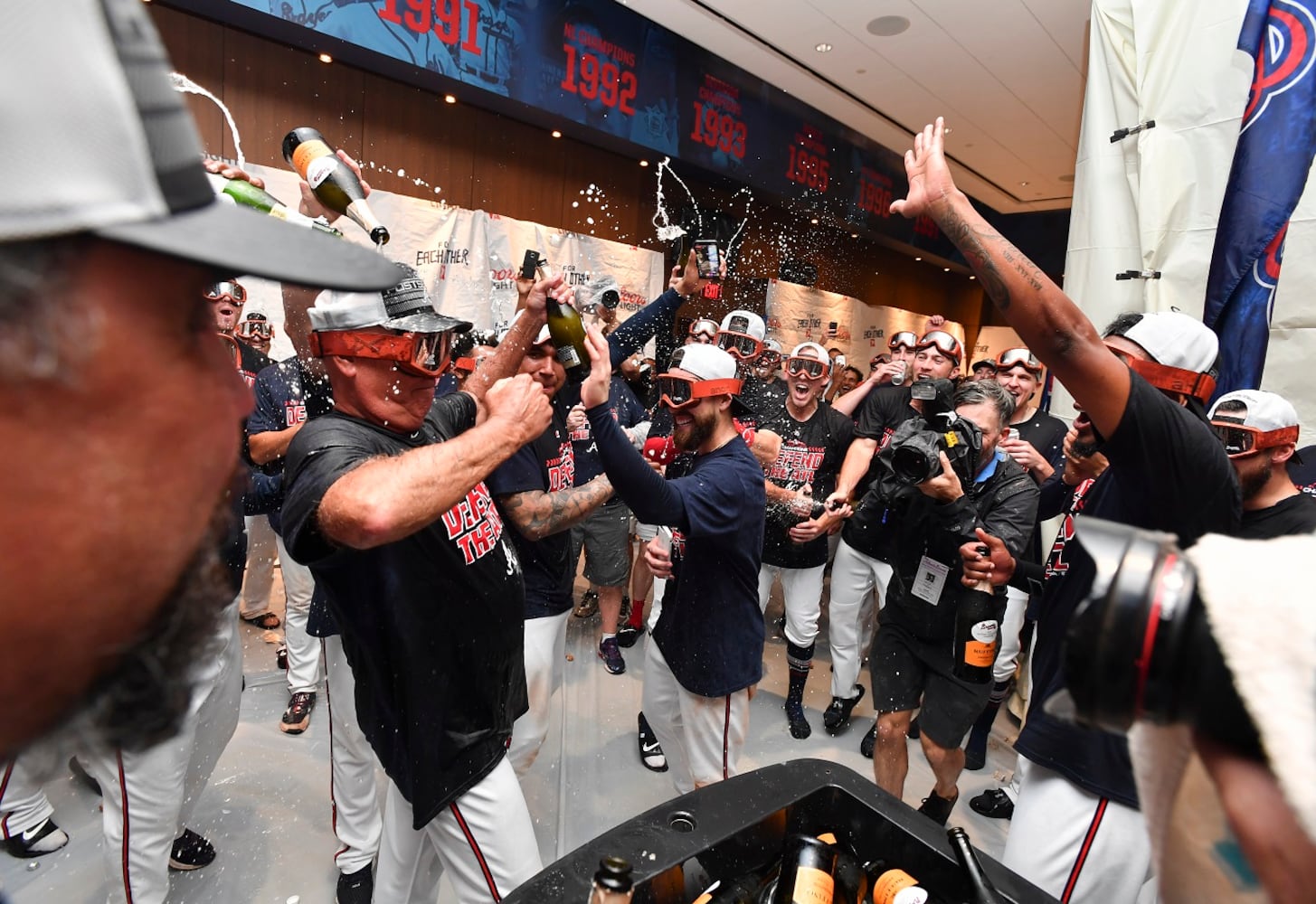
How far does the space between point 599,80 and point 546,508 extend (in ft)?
15.9

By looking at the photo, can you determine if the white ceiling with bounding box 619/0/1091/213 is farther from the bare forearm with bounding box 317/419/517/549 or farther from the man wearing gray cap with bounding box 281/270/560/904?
the bare forearm with bounding box 317/419/517/549

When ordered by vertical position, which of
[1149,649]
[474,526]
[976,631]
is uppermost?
[1149,649]

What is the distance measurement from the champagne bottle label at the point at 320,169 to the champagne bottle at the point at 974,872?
2626 millimetres

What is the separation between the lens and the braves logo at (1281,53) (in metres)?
3.27

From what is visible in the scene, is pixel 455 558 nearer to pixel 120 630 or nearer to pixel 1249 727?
pixel 120 630

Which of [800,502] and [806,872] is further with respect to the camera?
[800,502]

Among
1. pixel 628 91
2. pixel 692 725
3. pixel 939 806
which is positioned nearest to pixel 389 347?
pixel 692 725

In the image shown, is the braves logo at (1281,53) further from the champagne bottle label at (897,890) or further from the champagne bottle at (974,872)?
the champagne bottle label at (897,890)

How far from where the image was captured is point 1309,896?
438 millimetres

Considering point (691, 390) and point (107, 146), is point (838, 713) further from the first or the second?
point (107, 146)

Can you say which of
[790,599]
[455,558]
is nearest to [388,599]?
[455,558]

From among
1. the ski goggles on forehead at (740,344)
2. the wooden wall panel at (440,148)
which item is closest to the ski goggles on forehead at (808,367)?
the ski goggles on forehead at (740,344)

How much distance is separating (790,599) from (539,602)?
81.7 inches

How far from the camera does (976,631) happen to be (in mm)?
2668
